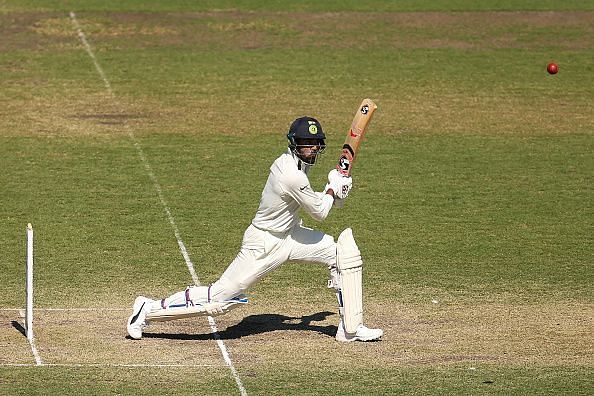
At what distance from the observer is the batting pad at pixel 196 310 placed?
11320mm

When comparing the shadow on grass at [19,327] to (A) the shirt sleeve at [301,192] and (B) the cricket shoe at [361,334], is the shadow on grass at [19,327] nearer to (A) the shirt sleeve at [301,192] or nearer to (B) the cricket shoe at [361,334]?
(A) the shirt sleeve at [301,192]

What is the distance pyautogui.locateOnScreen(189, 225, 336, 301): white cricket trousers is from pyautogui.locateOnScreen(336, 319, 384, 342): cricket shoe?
2.38 ft

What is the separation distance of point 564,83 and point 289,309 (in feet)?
41.4

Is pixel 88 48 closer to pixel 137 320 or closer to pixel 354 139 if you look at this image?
pixel 354 139

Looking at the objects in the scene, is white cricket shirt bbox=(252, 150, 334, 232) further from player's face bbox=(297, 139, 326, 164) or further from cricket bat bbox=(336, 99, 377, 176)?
cricket bat bbox=(336, 99, 377, 176)

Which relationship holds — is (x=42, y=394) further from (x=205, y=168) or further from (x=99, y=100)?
(x=99, y=100)

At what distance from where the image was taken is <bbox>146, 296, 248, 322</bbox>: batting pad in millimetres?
11320

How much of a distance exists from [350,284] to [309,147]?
1.26 metres

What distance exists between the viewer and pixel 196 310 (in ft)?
37.1

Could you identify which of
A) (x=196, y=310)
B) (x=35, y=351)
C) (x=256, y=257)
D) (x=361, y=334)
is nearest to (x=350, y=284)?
(x=361, y=334)

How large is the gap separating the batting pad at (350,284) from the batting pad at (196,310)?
89cm

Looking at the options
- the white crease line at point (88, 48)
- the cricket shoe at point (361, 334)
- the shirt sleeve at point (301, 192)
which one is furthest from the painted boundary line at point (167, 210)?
the shirt sleeve at point (301, 192)

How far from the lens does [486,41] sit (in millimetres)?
26141

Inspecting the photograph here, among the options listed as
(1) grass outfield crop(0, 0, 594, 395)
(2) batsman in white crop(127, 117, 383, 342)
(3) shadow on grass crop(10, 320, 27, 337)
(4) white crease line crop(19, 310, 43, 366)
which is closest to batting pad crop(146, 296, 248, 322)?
(2) batsman in white crop(127, 117, 383, 342)
